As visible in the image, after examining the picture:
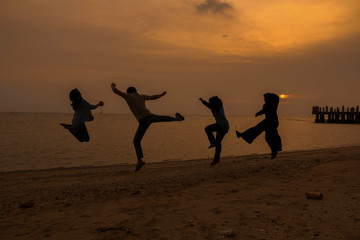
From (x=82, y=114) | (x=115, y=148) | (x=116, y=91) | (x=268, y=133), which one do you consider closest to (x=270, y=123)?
(x=268, y=133)

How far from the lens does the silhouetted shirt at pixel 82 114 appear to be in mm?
10094

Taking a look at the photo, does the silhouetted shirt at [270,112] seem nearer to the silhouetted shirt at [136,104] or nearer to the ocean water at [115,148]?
the silhouetted shirt at [136,104]

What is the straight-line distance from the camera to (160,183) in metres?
9.20

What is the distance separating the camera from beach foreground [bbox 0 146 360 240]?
5.23 meters

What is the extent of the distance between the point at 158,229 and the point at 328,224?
273 centimetres

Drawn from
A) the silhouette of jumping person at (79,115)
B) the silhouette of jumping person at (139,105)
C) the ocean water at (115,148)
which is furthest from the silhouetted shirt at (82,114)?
the ocean water at (115,148)

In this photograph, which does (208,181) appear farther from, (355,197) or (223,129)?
(355,197)

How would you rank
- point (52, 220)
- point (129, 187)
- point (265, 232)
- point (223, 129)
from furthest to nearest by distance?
point (223, 129)
point (129, 187)
point (52, 220)
point (265, 232)

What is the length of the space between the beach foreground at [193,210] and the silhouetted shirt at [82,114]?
2.14 m

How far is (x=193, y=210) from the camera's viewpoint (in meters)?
6.36

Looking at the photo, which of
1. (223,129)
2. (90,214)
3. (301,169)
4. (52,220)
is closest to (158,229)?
(90,214)

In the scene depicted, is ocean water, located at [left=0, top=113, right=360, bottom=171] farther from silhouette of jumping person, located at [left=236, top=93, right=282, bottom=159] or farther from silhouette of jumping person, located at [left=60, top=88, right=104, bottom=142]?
silhouette of jumping person, located at [left=236, top=93, right=282, bottom=159]

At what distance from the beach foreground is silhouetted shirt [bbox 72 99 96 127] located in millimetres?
2138

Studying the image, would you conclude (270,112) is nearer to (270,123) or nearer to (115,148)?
(270,123)
